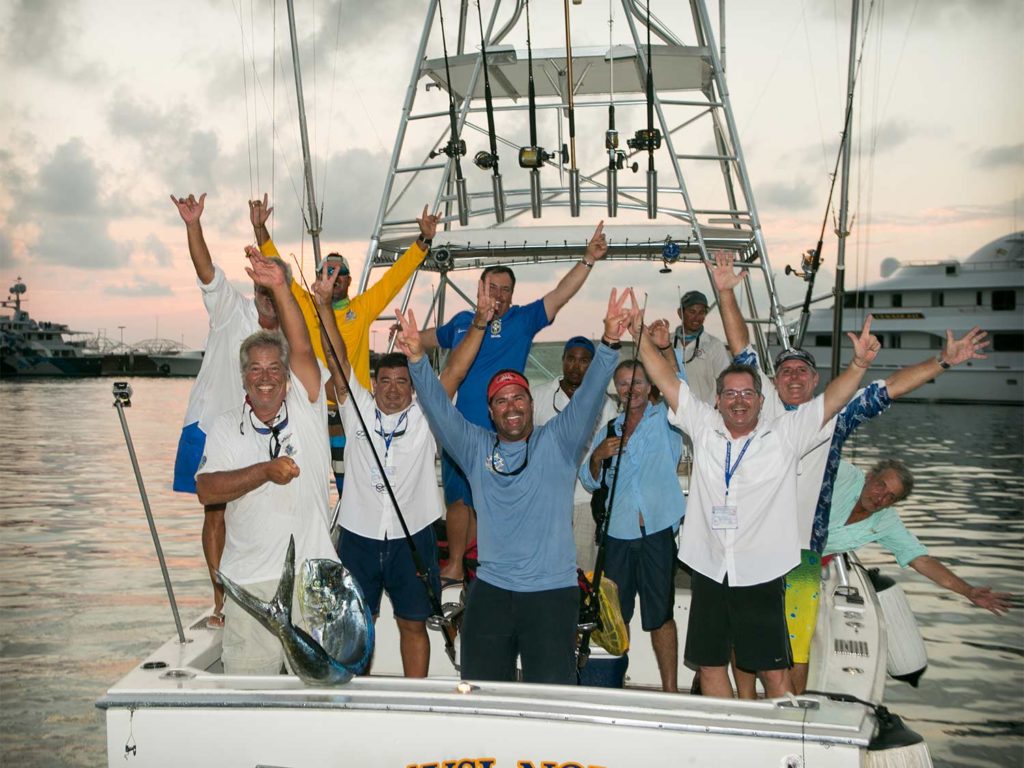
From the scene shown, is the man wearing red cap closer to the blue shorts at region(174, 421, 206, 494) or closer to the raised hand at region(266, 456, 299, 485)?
Answer: the raised hand at region(266, 456, 299, 485)

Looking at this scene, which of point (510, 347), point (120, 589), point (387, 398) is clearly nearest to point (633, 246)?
point (510, 347)

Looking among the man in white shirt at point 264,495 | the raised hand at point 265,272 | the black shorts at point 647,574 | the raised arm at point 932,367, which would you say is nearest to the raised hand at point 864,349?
the raised arm at point 932,367

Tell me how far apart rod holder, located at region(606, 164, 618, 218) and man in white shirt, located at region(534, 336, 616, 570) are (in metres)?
1.43

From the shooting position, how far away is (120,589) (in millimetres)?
9625

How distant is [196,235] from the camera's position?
442 centimetres

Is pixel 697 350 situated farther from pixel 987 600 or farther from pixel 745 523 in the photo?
pixel 745 523

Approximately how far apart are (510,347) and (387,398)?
106cm

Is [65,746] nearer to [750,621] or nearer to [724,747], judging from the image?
[750,621]

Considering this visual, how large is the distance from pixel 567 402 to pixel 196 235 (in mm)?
2011

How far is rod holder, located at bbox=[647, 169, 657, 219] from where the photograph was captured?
6.38 meters

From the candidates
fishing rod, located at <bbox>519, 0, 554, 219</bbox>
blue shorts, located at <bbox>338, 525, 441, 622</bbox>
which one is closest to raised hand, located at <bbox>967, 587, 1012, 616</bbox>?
blue shorts, located at <bbox>338, 525, 441, 622</bbox>

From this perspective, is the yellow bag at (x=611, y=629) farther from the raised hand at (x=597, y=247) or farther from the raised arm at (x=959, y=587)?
the raised arm at (x=959, y=587)

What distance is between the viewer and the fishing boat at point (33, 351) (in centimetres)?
8338

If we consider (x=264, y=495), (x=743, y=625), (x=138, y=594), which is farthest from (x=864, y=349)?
(x=138, y=594)
